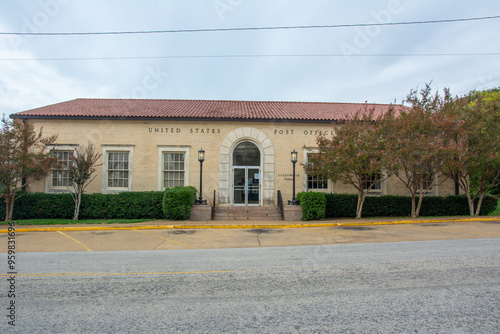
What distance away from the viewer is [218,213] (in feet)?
50.3

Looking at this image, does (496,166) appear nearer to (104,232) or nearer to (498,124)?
(498,124)

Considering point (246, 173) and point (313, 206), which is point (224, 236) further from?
point (246, 173)

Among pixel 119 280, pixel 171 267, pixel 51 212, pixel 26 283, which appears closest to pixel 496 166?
pixel 171 267

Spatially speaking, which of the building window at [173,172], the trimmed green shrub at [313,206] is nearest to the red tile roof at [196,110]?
the building window at [173,172]

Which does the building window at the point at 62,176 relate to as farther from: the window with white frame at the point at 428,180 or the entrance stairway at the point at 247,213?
the window with white frame at the point at 428,180

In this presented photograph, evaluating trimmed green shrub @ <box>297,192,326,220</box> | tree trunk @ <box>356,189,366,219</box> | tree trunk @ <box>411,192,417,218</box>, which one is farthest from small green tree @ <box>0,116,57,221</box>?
tree trunk @ <box>411,192,417,218</box>

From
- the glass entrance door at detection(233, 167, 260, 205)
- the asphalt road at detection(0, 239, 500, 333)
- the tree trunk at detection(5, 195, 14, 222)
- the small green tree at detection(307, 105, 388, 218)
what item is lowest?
the asphalt road at detection(0, 239, 500, 333)

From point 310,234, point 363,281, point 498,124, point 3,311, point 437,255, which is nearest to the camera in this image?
point 3,311

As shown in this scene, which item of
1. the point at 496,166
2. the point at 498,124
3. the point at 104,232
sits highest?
the point at 498,124

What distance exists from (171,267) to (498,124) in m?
15.5

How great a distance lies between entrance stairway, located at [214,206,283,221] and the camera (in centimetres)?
1501

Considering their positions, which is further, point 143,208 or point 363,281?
point 143,208

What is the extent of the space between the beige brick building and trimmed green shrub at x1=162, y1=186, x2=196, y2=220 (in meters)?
2.73

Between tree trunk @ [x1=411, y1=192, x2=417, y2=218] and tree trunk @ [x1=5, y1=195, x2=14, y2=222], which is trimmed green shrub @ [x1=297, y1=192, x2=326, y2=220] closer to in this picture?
tree trunk @ [x1=411, y1=192, x2=417, y2=218]
